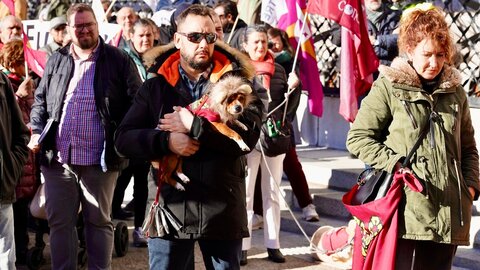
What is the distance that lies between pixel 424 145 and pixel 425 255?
2.08ft

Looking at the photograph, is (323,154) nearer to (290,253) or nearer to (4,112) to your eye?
(290,253)

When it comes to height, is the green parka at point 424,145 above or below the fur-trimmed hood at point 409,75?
below

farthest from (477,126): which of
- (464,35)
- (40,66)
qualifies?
(40,66)

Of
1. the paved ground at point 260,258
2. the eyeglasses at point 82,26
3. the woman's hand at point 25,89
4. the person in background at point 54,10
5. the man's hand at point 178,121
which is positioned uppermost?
the person in background at point 54,10

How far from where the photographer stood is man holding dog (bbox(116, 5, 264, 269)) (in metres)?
5.36

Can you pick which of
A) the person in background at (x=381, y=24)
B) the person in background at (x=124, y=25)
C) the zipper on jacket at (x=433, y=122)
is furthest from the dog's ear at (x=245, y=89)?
the person in background at (x=124, y=25)

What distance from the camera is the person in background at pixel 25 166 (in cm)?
869

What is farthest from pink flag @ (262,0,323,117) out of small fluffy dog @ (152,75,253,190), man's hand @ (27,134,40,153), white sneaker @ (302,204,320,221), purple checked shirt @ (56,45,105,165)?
small fluffy dog @ (152,75,253,190)

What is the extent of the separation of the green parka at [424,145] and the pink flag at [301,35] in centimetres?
380

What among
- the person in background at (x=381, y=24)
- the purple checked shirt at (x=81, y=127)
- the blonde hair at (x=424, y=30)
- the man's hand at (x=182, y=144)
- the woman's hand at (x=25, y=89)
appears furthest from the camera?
the person in background at (x=381, y=24)

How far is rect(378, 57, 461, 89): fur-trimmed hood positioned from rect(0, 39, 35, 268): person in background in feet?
12.8

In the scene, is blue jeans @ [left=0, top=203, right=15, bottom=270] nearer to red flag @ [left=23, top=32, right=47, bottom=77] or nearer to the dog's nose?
the dog's nose

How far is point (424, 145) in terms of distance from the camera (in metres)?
5.59

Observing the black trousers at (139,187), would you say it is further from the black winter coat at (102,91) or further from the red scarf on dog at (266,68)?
the black winter coat at (102,91)
